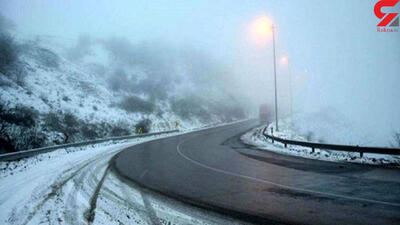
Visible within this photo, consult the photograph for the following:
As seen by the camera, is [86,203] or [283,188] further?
[283,188]

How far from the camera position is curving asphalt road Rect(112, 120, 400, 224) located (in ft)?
14.2

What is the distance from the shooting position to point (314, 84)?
10294cm

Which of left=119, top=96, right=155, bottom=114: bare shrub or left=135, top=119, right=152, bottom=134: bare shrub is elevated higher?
left=119, top=96, right=155, bottom=114: bare shrub

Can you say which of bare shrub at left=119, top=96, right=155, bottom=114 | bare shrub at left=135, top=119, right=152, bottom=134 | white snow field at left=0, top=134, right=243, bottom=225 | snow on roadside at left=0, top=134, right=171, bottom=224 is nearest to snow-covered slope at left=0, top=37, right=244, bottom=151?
bare shrub at left=119, top=96, right=155, bottom=114

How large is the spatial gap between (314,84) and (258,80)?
116 feet

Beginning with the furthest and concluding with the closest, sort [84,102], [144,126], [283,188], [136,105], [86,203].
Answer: [136,105] < [144,126] < [84,102] < [283,188] < [86,203]

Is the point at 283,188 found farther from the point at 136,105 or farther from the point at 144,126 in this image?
the point at 136,105

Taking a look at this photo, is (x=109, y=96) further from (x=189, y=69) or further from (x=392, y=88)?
(x=392, y=88)

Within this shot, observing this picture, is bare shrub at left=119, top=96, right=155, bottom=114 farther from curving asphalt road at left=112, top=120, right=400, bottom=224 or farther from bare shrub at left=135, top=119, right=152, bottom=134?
curving asphalt road at left=112, top=120, right=400, bottom=224

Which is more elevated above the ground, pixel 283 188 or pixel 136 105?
pixel 136 105

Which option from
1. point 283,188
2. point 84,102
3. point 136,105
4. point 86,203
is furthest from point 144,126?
point 283,188

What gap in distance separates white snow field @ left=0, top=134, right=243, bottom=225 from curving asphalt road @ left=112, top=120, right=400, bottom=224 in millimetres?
515

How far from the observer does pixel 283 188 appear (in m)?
6.12

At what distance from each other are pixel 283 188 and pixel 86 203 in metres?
5.16
